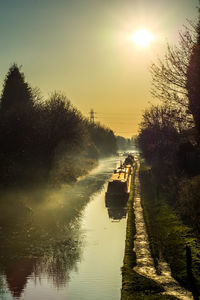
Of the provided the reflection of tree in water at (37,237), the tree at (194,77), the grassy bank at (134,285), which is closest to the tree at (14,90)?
the reflection of tree in water at (37,237)

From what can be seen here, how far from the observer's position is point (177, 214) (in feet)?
82.1

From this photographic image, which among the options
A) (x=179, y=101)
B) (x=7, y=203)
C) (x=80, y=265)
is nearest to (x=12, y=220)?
(x=7, y=203)

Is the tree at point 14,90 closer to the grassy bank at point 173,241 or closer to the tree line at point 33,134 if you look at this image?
the tree line at point 33,134

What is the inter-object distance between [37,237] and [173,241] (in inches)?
358

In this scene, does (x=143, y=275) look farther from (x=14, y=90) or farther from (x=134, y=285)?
(x=14, y=90)

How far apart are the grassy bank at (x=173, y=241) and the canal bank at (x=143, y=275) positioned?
0.32 metres

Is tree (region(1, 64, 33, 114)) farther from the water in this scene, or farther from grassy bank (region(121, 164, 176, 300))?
grassy bank (region(121, 164, 176, 300))

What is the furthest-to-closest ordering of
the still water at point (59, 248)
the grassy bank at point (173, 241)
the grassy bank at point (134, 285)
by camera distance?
the still water at point (59, 248) < the grassy bank at point (173, 241) < the grassy bank at point (134, 285)

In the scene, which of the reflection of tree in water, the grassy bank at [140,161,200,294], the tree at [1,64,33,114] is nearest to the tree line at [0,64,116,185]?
the tree at [1,64,33,114]

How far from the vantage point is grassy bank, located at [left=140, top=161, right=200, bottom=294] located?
48.1ft

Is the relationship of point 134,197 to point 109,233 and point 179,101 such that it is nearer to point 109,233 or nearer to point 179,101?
point 109,233

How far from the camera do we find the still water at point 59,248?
14.8 meters

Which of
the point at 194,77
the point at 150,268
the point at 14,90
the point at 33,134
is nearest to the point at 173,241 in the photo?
the point at 150,268

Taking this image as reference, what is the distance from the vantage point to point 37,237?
22.8 m
